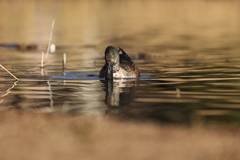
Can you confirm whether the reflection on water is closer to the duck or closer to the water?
the water

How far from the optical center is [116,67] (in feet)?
47.9

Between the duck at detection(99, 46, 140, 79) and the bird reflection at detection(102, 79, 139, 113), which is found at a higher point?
the duck at detection(99, 46, 140, 79)

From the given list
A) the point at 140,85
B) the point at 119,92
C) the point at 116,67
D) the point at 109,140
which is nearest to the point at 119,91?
the point at 119,92

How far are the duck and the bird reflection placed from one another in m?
0.27

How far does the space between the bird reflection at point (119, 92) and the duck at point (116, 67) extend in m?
0.27

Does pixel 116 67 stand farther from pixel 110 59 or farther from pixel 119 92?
pixel 119 92

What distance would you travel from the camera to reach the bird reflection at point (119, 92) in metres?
10.3

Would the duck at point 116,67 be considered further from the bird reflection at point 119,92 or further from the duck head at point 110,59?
the bird reflection at point 119,92

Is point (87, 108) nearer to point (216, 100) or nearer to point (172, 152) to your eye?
point (216, 100)

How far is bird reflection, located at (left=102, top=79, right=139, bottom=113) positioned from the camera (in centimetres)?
1030

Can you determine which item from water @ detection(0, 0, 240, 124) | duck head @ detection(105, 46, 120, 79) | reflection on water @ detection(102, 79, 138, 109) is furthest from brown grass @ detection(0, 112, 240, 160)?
duck head @ detection(105, 46, 120, 79)

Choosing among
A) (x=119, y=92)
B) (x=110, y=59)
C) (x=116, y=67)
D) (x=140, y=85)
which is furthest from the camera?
(x=116, y=67)

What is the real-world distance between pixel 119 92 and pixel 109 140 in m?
5.26

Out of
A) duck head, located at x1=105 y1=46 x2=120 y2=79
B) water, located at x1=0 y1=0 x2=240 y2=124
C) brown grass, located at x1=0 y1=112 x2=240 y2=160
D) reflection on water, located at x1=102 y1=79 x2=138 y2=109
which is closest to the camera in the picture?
brown grass, located at x1=0 y1=112 x2=240 y2=160
